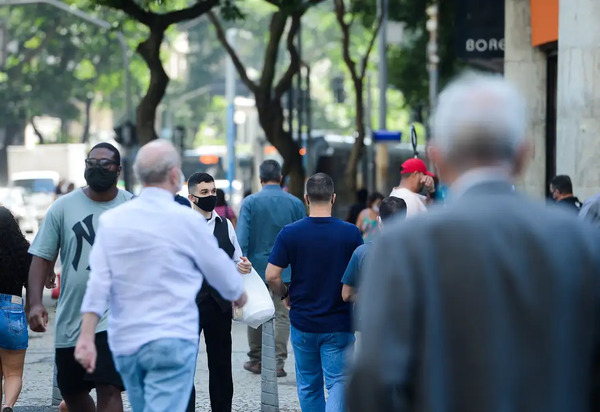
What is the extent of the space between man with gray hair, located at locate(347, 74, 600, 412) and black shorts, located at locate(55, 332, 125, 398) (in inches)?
135

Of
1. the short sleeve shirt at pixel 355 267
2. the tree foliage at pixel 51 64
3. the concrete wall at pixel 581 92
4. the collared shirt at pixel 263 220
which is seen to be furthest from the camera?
the tree foliage at pixel 51 64

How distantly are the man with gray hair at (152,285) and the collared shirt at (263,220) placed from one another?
5279 millimetres

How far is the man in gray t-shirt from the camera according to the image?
21.2ft

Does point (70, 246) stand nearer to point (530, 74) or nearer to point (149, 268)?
point (149, 268)

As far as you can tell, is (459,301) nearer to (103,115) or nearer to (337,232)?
(337,232)

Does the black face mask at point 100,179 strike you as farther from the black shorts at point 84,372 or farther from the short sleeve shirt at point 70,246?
the black shorts at point 84,372

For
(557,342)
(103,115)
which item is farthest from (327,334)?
(103,115)

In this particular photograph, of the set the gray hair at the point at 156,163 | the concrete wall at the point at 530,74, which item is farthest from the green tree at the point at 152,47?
the gray hair at the point at 156,163

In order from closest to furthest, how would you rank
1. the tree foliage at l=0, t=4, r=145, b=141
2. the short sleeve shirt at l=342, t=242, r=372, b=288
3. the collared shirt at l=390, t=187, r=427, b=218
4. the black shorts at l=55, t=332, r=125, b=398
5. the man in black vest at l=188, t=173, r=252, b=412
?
1. the black shorts at l=55, t=332, r=125, b=398
2. the short sleeve shirt at l=342, t=242, r=372, b=288
3. the man in black vest at l=188, t=173, r=252, b=412
4. the collared shirt at l=390, t=187, r=427, b=218
5. the tree foliage at l=0, t=4, r=145, b=141

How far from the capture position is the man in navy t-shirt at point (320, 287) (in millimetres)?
7453

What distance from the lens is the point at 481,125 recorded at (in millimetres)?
3039

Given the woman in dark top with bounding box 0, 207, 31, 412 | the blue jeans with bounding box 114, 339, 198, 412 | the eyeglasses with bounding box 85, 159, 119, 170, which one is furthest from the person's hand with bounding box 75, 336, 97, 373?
the woman in dark top with bounding box 0, 207, 31, 412

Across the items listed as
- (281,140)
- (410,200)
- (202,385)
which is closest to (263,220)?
(202,385)

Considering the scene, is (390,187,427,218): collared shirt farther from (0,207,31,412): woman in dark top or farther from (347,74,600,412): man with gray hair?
(347,74,600,412): man with gray hair
